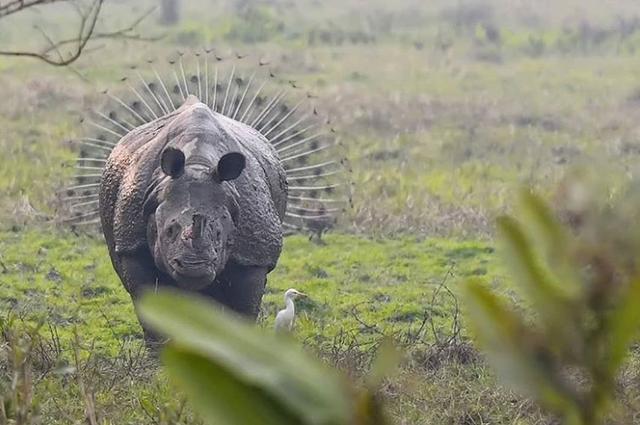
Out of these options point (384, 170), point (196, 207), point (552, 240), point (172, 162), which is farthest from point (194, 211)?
point (384, 170)

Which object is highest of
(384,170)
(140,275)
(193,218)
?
(193,218)

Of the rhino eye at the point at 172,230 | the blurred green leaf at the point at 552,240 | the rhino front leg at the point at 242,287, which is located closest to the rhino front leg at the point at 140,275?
the rhino front leg at the point at 242,287

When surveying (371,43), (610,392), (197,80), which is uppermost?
(610,392)

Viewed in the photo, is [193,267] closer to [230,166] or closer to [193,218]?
[193,218]

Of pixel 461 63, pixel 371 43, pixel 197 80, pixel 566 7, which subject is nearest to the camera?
pixel 197 80

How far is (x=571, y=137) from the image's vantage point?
615 inches

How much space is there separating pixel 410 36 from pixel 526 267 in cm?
2385

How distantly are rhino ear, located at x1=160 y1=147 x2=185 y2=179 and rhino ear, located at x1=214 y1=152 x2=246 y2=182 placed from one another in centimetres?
17

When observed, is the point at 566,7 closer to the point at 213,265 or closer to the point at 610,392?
the point at 213,265

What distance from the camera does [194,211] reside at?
19.6 feet

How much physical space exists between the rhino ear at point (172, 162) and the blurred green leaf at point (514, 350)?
5.17 metres

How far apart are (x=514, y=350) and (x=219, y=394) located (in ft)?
0.62

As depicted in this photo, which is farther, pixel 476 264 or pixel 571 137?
pixel 571 137

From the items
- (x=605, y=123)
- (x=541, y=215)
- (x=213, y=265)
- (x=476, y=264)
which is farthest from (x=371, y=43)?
(x=541, y=215)
